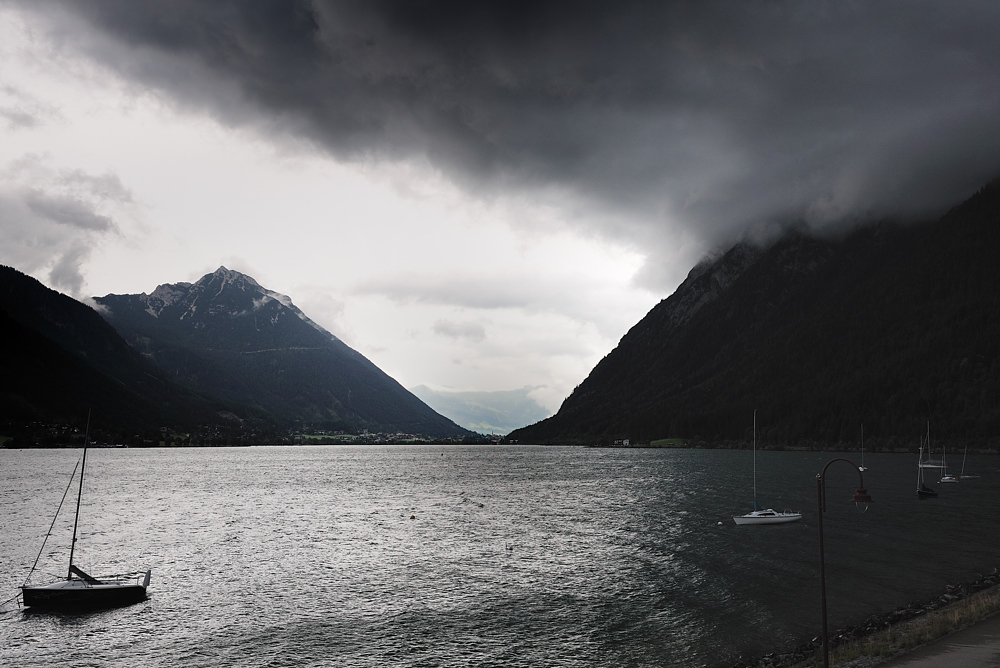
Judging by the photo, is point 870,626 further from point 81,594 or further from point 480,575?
point 81,594

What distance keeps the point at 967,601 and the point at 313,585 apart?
53235 mm

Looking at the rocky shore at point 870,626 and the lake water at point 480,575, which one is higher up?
the rocky shore at point 870,626

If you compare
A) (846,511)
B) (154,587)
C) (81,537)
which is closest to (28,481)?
(81,537)

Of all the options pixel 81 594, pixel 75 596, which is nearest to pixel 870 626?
pixel 81 594

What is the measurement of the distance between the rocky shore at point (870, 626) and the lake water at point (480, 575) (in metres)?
1.45

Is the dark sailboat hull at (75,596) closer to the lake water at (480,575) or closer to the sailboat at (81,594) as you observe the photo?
the sailboat at (81,594)

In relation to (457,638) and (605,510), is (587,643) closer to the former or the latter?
(457,638)

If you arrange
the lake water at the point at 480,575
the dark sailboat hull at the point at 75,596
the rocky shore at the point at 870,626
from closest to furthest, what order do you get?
the rocky shore at the point at 870,626, the lake water at the point at 480,575, the dark sailboat hull at the point at 75,596

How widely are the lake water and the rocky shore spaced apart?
1448 millimetres

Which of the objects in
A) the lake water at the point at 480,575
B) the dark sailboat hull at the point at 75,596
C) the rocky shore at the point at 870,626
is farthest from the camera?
the dark sailboat hull at the point at 75,596

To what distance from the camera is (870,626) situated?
42.3 metres

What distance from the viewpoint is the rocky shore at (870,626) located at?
3725 cm

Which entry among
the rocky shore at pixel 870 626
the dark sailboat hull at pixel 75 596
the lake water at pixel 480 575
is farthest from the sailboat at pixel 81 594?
the rocky shore at pixel 870 626

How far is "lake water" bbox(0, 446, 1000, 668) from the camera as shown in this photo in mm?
41969
